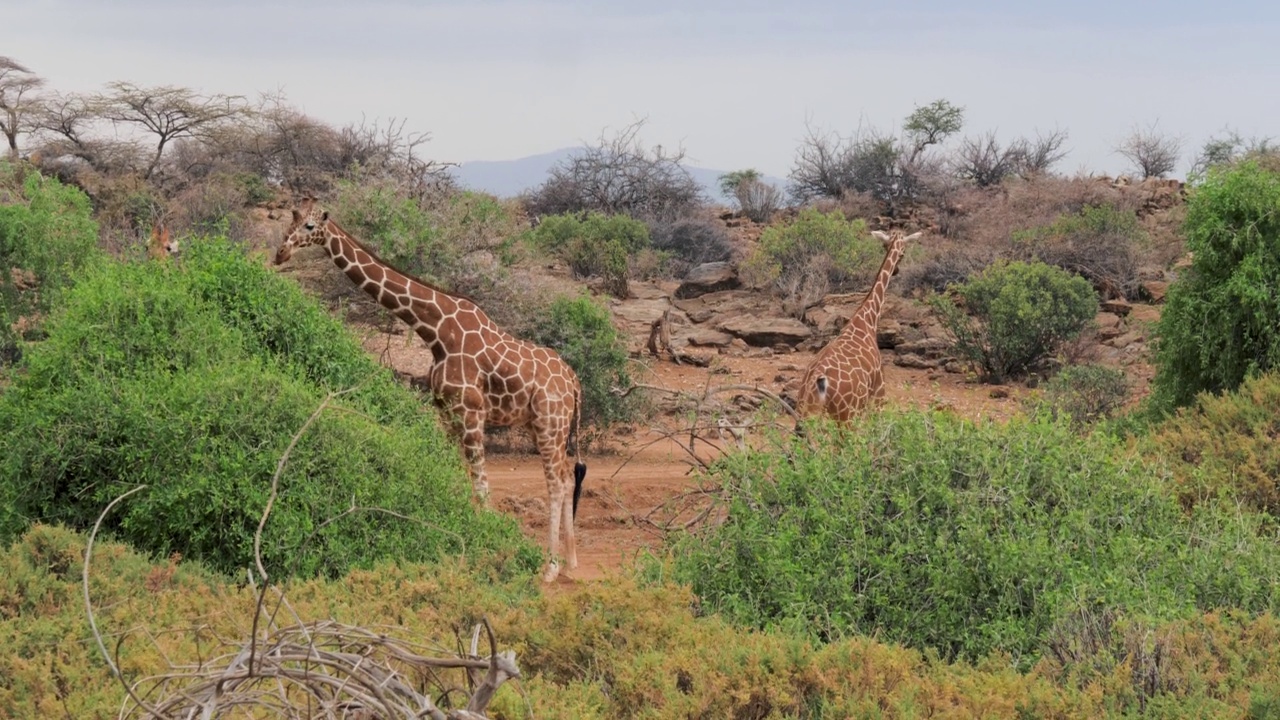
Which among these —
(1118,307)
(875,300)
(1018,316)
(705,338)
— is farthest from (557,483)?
(1118,307)

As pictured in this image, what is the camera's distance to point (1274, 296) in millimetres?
9484

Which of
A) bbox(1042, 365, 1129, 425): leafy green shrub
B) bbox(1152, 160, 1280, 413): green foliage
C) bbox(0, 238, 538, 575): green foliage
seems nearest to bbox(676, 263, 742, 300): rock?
bbox(1042, 365, 1129, 425): leafy green shrub

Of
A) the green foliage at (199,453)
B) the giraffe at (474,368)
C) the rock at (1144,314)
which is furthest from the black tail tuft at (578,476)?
the rock at (1144,314)

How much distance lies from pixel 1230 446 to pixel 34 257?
40.8ft

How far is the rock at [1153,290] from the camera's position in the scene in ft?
69.5

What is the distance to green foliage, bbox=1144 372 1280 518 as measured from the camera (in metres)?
7.27

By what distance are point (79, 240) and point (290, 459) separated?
32.4 feet

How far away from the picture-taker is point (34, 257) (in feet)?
48.2

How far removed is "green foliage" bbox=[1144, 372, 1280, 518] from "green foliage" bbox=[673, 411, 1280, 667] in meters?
0.75

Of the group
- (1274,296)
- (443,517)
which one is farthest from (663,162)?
(443,517)

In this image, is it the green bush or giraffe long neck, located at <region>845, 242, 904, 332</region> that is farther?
the green bush

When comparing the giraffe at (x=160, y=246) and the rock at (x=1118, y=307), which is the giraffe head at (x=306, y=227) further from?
the rock at (x=1118, y=307)

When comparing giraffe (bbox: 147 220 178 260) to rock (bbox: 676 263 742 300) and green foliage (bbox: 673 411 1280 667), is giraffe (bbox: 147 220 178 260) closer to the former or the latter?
green foliage (bbox: 673 411 1280 667)

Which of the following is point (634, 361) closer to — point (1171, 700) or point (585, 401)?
point (585, 401)
